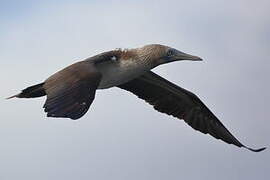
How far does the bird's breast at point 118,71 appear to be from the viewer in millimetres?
22547

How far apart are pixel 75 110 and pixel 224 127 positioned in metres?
7.73

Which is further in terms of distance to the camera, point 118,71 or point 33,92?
point 33,92

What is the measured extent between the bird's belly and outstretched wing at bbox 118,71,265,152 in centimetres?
275

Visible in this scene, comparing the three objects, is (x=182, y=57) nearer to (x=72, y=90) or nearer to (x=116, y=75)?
(x=116, y=75)

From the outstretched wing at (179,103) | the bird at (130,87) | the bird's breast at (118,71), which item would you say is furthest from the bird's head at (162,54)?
the outstretched wing at (179,103)

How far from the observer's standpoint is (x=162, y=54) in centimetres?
2317

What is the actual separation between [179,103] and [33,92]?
4.79 metres

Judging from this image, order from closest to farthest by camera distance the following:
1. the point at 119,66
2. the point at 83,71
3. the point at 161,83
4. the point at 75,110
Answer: the point at 75,110 < the point at 83,71 < the point at 119,66 < the point at 161,83

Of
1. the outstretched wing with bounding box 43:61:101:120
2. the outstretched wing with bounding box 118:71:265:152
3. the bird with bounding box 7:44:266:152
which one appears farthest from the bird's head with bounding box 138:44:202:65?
the outstretched wing with bounding box 118:71:265:152

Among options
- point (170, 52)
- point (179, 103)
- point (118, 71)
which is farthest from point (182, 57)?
point (179, 103)

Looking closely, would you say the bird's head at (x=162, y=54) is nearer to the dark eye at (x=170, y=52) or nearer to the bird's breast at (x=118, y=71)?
the dark eye at (x=170, y=52)

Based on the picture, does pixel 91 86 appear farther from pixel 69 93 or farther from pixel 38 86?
pixel 38 86

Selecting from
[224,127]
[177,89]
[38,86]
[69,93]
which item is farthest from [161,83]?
[69,93]

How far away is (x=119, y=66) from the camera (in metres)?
22.6
